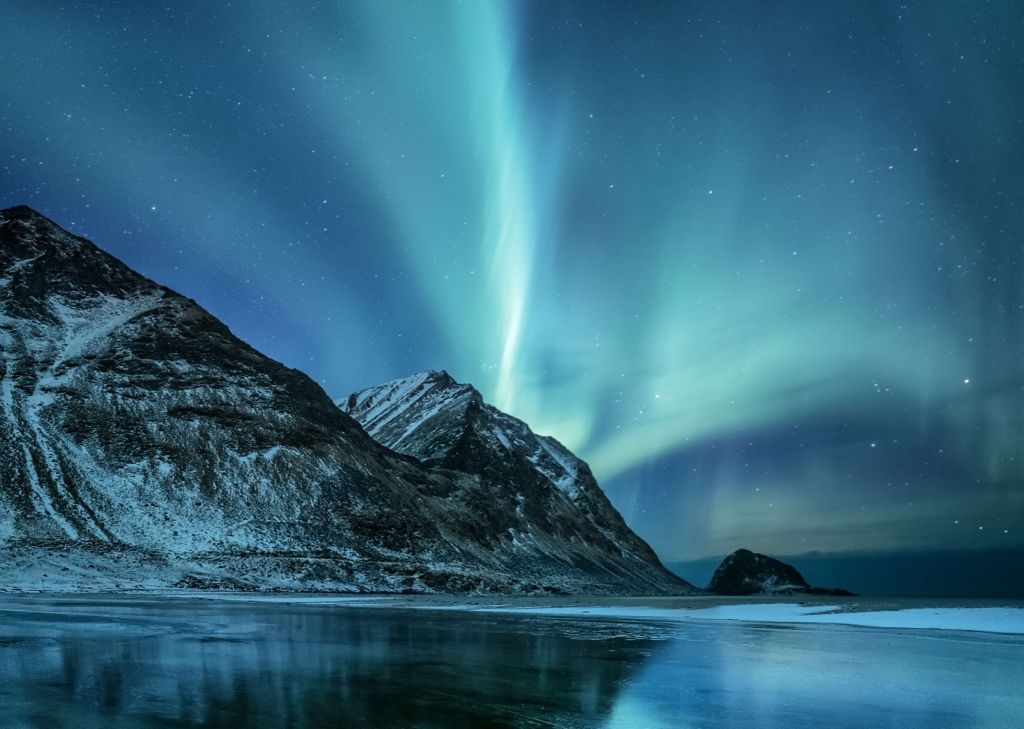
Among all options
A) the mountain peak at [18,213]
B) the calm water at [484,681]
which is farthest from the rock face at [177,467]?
the calm water at [484,681]

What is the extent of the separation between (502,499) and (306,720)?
7438 inches

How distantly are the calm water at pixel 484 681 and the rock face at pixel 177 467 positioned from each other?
67.2 metres

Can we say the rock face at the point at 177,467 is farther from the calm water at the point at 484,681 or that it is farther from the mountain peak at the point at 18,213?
the calm water at the point at 484,681

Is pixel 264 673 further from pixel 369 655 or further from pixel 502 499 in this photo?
pixel 502 499

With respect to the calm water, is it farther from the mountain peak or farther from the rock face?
the mountain peak

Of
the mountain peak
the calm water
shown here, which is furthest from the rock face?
the calm water

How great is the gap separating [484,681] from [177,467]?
109 m

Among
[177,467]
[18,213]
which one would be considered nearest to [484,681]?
[177,467]

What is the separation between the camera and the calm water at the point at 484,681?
995 cm

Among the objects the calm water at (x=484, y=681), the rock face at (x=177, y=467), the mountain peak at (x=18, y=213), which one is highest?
the mountain peak at (x=18, y=213)

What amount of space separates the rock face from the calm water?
67230 millimetres

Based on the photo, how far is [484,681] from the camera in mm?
13484

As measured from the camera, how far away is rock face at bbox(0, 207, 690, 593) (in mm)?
87438

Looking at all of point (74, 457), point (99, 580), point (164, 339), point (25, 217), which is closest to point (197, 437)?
point (74, 457)
